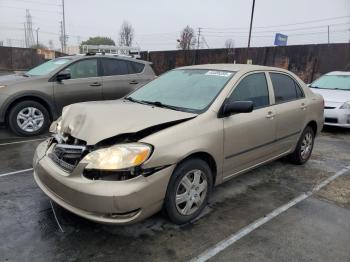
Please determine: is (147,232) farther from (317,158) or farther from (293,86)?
(317,158)

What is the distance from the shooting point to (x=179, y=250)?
2.97 metres

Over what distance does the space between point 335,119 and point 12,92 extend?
23.4 ft

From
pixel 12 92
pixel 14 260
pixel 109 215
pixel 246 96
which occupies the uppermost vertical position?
pixel 246 96

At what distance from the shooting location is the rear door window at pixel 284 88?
4.69 m

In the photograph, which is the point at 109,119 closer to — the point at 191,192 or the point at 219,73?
the point at 191,192

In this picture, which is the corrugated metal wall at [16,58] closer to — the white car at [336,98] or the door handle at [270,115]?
the white car at [336,98]

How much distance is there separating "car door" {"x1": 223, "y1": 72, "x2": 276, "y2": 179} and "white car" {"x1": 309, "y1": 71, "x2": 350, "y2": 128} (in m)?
4.23

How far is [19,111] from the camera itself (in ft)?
21.8

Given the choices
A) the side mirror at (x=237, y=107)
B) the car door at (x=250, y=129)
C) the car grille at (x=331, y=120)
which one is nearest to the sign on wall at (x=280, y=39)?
the car grille at (x=331, y=120)

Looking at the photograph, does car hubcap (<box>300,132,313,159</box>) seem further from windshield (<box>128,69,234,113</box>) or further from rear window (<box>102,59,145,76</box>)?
rear window (<box>102,59,145,76</box>)

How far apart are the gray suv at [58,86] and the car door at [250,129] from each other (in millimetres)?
4143

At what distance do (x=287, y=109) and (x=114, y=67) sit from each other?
4.48 meters

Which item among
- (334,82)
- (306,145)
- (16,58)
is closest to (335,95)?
(334,82)

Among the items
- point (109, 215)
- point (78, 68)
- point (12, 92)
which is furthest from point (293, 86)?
point (12, 92)
